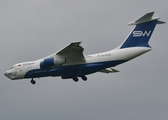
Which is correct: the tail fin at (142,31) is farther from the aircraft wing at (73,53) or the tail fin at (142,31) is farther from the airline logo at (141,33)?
the aircraft wing at (73,53)

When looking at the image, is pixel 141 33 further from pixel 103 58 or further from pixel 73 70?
pixel 73 70

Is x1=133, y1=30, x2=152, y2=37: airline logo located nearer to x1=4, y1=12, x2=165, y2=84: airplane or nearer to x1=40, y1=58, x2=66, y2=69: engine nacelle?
x1=4, y1=12, x2=165, y2=84: airplane

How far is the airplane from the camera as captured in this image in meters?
47.9

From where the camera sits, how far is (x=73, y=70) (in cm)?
4941

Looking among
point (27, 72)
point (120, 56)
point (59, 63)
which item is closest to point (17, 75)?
point (27, 72)

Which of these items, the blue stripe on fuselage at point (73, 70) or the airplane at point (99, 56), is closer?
the airplane at point (99, 56)

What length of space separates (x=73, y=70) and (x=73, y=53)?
1.62 m

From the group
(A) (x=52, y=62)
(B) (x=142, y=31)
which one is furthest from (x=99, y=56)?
(B) (x=142, y=31)

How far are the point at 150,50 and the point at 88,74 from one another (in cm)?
489

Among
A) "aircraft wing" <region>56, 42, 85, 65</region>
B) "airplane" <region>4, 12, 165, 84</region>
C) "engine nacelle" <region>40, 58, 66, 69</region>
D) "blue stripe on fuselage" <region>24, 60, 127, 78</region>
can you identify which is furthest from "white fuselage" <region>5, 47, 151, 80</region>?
"engine nacelle" <region>40, 58, 66, 69</region>

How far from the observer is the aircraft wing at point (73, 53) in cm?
4716

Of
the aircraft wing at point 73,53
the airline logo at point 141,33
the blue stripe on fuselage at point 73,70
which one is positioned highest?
the airline logo at point 141,33

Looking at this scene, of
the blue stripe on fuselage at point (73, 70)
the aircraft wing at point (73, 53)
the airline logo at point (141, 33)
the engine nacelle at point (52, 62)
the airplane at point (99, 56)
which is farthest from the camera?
the blue stripe on fuselage at point (73, 70)

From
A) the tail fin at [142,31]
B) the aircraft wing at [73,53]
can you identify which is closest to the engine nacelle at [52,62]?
the aircraft wing at [73,53]
